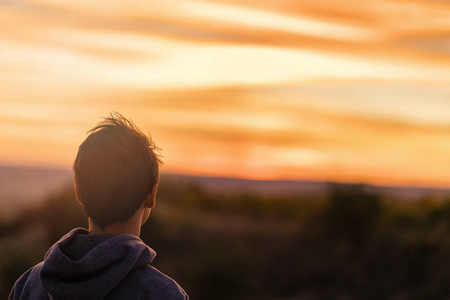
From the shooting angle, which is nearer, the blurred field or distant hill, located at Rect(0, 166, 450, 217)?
the blurred field

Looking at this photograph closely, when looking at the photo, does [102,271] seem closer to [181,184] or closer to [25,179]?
[181,184]

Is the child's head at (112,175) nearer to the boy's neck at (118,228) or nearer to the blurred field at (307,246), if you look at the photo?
the boy's neck at (118,228)

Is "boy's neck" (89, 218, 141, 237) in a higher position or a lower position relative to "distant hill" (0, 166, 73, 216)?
higher

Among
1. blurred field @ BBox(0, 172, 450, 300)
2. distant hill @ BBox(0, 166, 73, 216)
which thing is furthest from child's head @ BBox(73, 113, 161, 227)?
distant hill @ BBox(0, 166, 73, 216)

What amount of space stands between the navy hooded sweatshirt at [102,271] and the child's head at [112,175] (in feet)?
0.32

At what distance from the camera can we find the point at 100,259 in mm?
2355

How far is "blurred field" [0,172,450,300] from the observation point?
25.2 meters

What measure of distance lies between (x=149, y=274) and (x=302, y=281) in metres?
25.1

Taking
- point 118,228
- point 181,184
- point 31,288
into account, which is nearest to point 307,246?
point 181,184

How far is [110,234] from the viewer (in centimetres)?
246

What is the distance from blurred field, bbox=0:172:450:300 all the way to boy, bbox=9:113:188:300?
22.1 metres

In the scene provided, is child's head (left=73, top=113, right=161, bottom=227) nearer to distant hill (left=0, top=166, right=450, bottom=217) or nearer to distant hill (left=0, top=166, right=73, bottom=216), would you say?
distant hill (left=0, top=166, right=450, bottom=217)

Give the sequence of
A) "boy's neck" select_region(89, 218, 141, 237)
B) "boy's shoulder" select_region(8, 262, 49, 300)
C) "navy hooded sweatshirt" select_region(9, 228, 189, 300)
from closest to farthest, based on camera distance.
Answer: "navy hooded sweatshirt" select_region(9, 228, 189, 300)
"boy's neck" select_region(89, 218, 141, 237)
"boy's shoulder" select_region(8, 262, 49, 300)

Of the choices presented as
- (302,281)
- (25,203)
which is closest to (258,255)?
(302,281)
